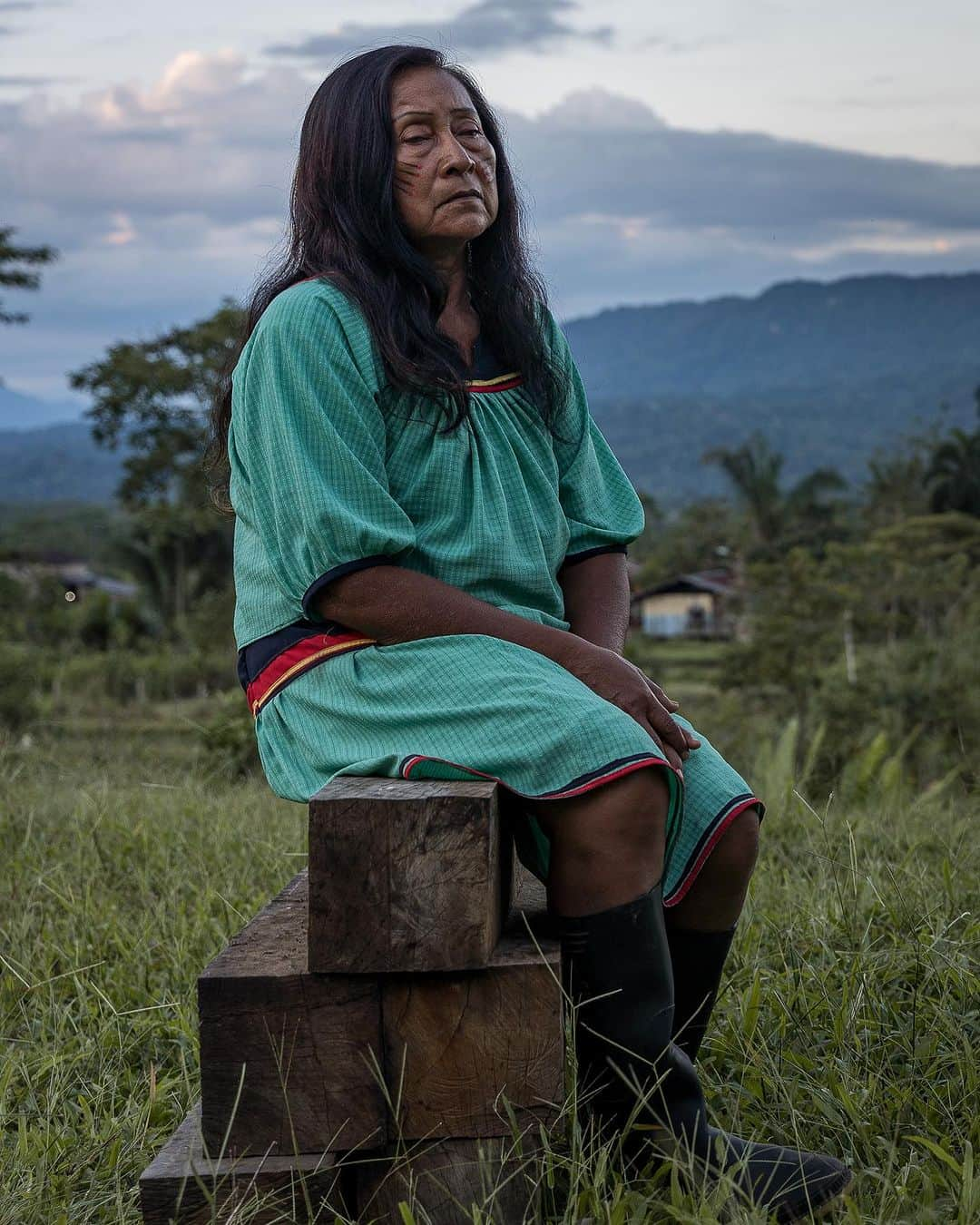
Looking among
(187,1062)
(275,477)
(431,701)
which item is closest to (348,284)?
(275,477)

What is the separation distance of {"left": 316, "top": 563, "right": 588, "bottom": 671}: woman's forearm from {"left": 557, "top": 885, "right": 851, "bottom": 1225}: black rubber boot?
1.25 ft

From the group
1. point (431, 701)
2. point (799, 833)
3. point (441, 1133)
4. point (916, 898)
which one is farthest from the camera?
point (799, 833)

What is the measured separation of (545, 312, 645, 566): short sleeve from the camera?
7.60ft

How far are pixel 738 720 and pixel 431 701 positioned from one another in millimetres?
17894

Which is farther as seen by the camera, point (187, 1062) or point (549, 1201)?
point (187, 1062)

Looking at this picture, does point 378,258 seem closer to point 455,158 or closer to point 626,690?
point 455,158

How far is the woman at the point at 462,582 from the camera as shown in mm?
1780

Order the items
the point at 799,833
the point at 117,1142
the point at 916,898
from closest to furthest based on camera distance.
Result: the point at 117,1142 < the point at 916,898 < the point at 799,833

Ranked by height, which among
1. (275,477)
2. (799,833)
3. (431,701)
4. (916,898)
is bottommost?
(799,833)

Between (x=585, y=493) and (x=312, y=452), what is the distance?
592mm

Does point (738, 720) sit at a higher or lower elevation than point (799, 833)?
lower

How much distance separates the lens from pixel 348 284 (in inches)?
81.3

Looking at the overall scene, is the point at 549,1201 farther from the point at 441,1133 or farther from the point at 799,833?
the point at 799,833

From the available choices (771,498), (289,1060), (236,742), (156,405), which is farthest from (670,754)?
(771,498)
